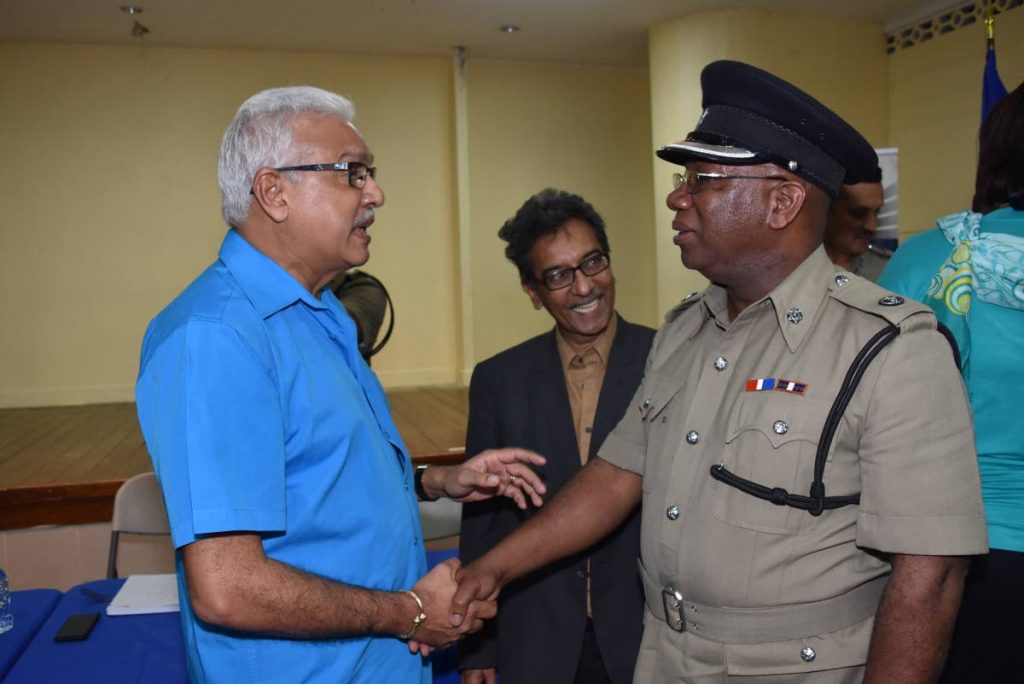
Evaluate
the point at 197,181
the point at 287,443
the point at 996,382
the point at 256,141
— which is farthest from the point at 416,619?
the point at 197,181

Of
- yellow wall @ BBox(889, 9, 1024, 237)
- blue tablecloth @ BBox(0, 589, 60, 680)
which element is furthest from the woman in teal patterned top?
yellow wall @ BBox(889, 9, 1024, 237)

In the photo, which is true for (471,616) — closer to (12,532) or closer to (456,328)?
(12,532)

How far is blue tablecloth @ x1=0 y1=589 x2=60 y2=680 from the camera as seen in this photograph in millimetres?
1907

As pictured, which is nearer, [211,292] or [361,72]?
[211,292]

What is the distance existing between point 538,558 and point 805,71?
748 centimetres

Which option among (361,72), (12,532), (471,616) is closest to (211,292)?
(471,616)

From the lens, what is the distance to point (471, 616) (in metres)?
1.58

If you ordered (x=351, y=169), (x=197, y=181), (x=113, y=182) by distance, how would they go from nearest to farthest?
(x=351, y=169) → (x=113, y=182) → (x=197, y=181)

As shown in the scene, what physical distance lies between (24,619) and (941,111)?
8.14 metres

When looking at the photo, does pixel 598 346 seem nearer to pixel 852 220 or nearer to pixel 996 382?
pixel 996 382

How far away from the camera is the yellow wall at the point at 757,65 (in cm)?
770

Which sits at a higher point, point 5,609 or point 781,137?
point 781,137

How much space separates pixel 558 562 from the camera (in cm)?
190

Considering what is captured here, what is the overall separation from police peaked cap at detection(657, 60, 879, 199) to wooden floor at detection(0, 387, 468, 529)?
3520mm
